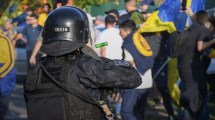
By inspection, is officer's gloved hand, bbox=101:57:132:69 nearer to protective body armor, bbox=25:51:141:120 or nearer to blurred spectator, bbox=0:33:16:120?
protective body armor, bbox=25:51:141:120

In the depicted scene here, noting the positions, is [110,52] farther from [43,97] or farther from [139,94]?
[43,97]

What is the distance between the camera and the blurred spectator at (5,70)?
21.1 feet

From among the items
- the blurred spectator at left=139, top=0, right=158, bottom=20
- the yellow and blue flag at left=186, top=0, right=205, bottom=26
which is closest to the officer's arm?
the yellow and blue flag at left=186, top=0, right=205, bottom=26

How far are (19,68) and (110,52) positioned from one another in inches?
234

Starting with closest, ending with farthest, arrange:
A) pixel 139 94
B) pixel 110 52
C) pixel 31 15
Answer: pixel 139 94, pixel 110 52, pixel 31 15

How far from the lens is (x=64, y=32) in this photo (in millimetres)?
3090

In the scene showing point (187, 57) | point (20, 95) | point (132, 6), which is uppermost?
point (132, 6)

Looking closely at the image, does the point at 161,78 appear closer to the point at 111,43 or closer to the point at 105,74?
the point at 111,43

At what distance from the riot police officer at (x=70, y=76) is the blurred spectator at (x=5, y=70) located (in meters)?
3.30

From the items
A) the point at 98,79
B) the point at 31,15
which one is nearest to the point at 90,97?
the point at 98,79

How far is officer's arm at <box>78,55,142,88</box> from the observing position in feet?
9.84

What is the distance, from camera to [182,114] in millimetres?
8633

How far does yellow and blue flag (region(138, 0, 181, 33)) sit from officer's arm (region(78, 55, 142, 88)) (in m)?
5.62

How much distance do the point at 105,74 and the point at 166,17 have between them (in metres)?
5.87
